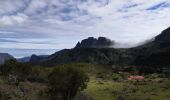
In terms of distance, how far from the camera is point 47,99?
5659cm

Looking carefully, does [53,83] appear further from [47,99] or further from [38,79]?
[38,79]

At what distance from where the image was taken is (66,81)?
164 ft

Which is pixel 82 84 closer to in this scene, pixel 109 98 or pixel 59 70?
pixel 59 70

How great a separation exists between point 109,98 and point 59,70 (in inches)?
646

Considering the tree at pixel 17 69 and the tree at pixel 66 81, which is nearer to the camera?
A: the tree at pixel 66 81

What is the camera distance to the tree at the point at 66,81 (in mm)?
50625

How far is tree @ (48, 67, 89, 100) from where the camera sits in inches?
1993

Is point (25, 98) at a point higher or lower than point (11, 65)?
lower

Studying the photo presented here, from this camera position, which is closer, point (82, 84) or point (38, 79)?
point (82, 84)

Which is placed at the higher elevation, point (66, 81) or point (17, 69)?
point (17, 69)

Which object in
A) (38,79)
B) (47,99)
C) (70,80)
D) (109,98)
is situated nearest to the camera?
(70,80)

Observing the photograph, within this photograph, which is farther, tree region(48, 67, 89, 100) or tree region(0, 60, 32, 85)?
tree region(0, 60, 32, 85)

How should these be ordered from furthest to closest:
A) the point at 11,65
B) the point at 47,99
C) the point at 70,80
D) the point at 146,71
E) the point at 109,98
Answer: the point at 146,71 → the point at 11,65 → the point at 109,98 → the point at 47,99 → the point at 70,80

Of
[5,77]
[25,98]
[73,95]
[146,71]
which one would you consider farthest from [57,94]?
[146,71]
